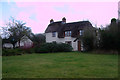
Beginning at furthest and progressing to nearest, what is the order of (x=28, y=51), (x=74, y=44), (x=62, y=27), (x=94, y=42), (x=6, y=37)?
1. (x=6, y=37)
2. (x=62, y=27)
3. (x=74, y=44)
4. (x=28, y=51)
5. (x=94, y=42)

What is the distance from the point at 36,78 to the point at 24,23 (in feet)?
124

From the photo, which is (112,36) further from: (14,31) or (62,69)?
(14,31)

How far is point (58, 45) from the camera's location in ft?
80.0

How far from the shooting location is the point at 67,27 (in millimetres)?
31516

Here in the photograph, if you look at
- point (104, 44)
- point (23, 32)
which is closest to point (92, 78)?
point (104, 44)

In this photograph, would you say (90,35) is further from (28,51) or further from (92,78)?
(92,78)

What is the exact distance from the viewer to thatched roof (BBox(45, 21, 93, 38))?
2904cm

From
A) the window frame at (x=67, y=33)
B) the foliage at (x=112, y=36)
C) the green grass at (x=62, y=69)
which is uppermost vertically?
the window frame at (x=67, y=33)

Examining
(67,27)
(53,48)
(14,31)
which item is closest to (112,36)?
(53,48)

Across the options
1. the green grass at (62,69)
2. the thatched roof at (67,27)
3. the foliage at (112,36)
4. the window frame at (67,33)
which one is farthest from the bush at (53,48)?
the green grass at (62,69)

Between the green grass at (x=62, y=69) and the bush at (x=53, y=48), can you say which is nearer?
the green grass at (x=62, y=69)

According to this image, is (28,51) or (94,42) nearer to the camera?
(94,42)

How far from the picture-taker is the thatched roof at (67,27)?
29041mm

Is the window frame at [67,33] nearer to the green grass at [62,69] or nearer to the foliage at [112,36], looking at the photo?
the foliage at [112,36]
